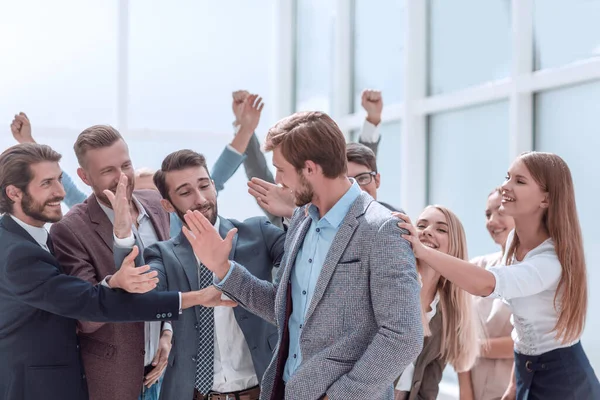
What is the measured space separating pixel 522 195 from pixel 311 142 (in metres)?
0.97

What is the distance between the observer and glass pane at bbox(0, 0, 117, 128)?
21.0 feet

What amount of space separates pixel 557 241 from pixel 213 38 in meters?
4.99

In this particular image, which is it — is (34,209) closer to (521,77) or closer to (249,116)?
(249,116)

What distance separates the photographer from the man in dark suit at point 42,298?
2.67 metres

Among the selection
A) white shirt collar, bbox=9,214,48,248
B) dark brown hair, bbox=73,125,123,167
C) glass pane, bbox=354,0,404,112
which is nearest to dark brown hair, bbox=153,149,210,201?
dark brown hair, bbox=73,125,123,167

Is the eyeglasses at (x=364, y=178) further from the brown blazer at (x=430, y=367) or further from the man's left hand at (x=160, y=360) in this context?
the man's left hand at (x=160, y=360)

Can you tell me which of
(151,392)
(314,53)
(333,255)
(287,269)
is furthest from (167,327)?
(314,53)

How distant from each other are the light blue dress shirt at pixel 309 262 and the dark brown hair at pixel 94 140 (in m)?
1.16

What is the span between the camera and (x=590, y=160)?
4.32 m

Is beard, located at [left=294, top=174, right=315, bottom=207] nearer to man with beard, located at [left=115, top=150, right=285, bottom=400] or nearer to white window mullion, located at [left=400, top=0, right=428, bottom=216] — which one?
man with beard, located at [left=115, top=150, right=285, bottom=400]

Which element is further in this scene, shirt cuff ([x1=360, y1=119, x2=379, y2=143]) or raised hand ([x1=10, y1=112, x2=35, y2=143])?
shirt cuff ([x1=360, y1=119, x2=379, y2=143])

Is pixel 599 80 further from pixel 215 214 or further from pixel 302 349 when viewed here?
pixel 302 349

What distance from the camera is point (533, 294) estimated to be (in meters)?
2.67

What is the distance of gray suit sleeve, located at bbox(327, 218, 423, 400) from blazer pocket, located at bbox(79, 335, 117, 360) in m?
1.19
